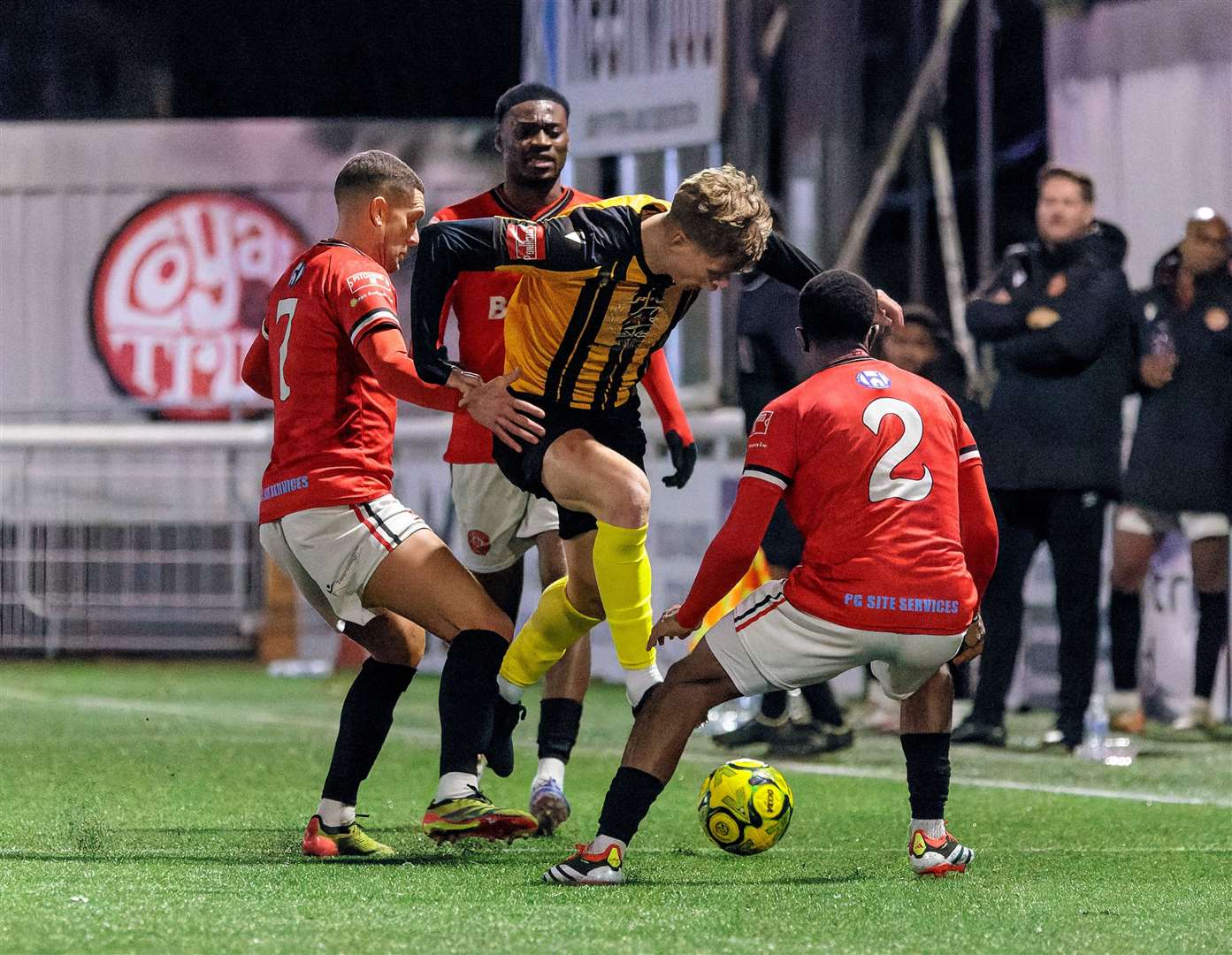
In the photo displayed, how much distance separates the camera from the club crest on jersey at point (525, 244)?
5.04 meters

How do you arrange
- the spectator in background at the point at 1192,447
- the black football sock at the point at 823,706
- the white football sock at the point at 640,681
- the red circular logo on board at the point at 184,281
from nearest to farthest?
the white football sock at the point at 640,681 → the black football sock at the point at 823,706 → the spectator in background at the point at 1192,447 → the red circular logo on board at the point at 184,281

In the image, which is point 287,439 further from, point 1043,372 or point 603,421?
point 1043,372

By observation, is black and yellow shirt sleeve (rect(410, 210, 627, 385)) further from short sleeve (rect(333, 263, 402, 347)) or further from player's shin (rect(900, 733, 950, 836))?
player's shin (rect(900, 733, 950, 836))

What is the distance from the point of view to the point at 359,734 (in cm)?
534

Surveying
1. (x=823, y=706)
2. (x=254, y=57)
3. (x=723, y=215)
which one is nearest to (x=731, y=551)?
(x=723, y=215)

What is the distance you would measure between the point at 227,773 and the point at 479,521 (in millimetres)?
1584

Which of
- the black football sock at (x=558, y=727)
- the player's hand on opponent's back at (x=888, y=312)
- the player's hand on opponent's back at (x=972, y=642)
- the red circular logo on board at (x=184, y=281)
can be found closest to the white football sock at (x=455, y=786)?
the black football sock at (x=558, y=727)

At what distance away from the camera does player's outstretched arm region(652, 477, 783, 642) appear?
468cm

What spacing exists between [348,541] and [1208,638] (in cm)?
544

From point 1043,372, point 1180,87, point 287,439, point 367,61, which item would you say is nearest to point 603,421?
point 287,439

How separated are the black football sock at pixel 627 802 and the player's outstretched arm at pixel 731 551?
1.17 feet

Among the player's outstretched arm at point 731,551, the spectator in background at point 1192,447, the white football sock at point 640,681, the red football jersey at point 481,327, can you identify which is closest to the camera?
the player's outstretched arm at point 731,551

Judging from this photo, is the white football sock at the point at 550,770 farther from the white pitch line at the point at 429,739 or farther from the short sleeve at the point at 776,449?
the white pitch line at the point at 429,739

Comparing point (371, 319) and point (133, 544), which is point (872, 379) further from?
point (133, 544)
